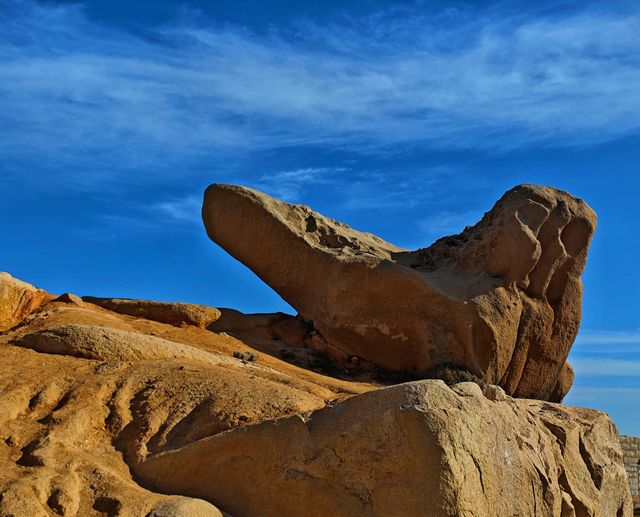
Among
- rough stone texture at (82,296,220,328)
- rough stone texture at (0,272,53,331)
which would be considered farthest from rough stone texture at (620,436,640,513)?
rough stone texture at (0,272,53,331)

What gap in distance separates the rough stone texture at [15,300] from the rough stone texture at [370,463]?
3.92 m

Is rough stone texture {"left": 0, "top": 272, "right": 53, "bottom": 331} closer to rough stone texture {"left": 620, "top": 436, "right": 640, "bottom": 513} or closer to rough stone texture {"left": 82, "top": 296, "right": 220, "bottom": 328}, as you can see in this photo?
rough stone texture {"left": 82, "top": 296, "right": 220, "bottom": 328}

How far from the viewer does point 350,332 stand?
38.1 feet

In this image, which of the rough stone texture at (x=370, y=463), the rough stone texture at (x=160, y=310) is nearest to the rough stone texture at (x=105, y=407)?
the rough stone texture at (x=370, y=463)

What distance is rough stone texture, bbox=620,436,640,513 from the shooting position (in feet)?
53.8

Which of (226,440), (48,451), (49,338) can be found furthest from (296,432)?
(49,338)

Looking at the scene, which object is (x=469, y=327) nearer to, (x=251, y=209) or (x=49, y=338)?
(x=251, y=209)

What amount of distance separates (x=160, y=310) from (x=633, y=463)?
9782mm

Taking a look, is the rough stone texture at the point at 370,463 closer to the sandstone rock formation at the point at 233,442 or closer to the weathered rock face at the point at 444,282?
the sandstone rock formation at the point at 233,442

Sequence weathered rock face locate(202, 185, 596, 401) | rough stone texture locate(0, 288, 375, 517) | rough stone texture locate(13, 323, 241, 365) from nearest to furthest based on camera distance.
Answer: rough stone texture locate(0, 288, 375, 517) < rough stone texture locate(13, 323, 241, 365) < weathered rock face locate(202, 185, 596, 401)

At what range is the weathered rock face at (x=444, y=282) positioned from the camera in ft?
37.2

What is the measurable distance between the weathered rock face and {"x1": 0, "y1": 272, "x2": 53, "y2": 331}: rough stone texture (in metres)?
3.27

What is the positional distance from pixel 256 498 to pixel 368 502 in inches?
29.2

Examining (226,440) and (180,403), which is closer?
(226,440)
